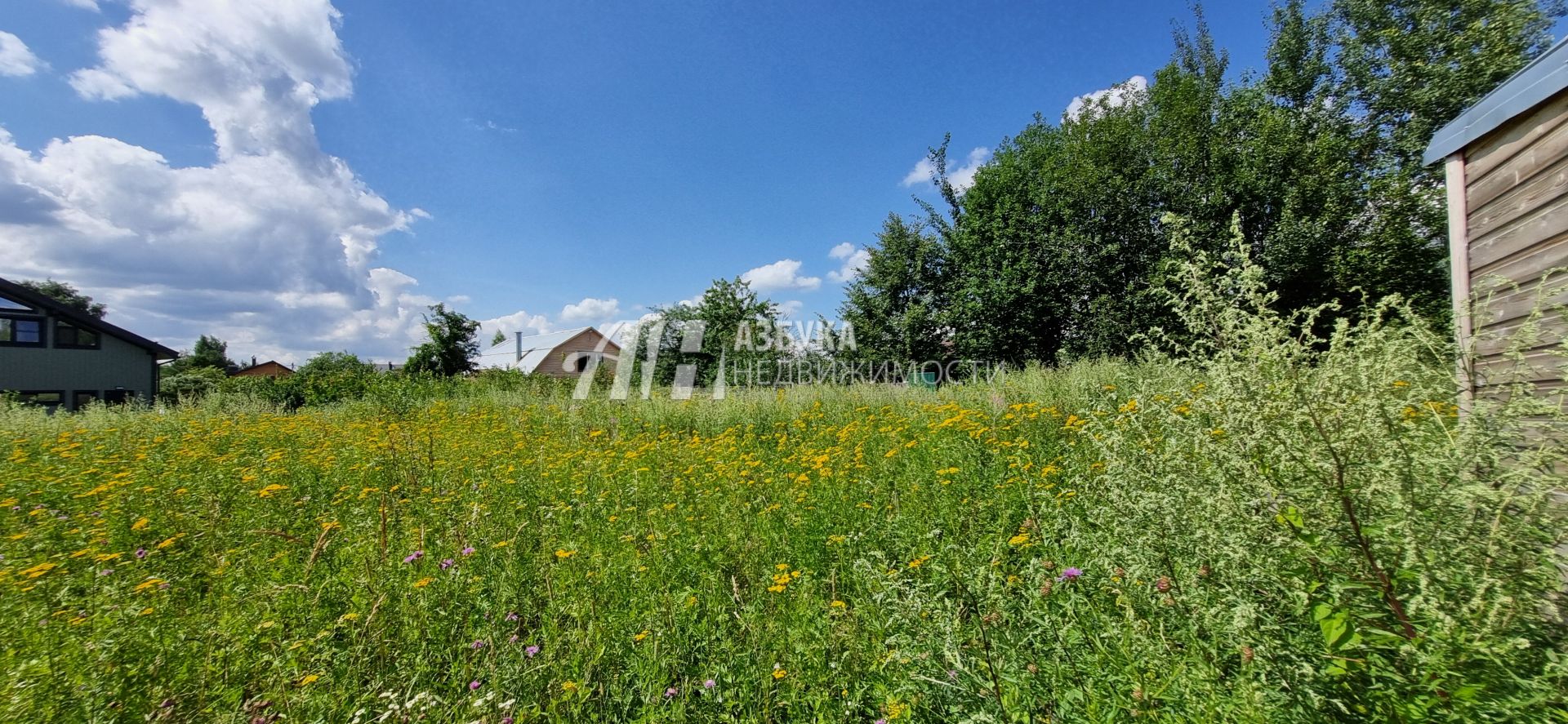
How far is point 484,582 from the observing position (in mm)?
2432

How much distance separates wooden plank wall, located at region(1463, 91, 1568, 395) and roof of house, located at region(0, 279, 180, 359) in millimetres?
30576

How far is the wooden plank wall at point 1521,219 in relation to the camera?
2.22 metres

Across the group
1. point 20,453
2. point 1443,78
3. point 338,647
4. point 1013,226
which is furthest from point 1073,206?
point 20,453

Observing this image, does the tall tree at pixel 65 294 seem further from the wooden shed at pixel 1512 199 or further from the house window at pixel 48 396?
the wooden shed at pixel 1512 199

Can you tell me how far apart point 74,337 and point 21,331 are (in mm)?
1189

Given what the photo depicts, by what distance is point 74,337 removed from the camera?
60.2ft

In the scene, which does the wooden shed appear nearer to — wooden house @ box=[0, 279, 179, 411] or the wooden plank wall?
the wooden plank wall

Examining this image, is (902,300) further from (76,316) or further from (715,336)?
(76,316)

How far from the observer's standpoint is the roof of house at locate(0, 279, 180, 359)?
16844 mm

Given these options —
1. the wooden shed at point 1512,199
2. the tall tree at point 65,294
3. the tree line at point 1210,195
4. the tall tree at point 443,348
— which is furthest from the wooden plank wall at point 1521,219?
the tall tree at point 65,294

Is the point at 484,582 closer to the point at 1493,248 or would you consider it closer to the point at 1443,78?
the point at 1493,248

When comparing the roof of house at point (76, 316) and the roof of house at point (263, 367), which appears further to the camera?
the roof of house at point (263, 367)

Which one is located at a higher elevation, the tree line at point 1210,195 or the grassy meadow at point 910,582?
the tree line at point 1210,195

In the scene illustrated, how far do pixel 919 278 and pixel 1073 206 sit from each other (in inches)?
167
